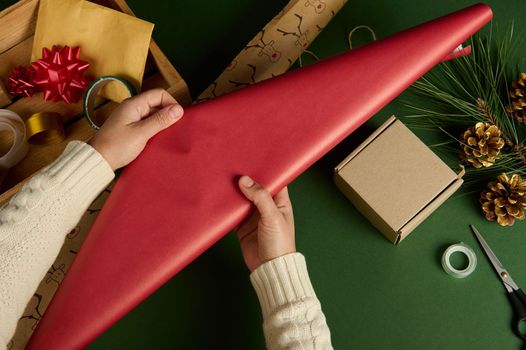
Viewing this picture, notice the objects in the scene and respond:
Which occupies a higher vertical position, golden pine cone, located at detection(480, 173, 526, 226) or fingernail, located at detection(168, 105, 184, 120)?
fingernail, located at detection(168, 105, 184, 120)

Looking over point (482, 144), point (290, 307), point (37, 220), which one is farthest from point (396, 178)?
point (37, 220)

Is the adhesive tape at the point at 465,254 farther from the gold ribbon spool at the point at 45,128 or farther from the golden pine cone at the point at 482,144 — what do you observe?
the gold ribbon spool at the point at 45,128

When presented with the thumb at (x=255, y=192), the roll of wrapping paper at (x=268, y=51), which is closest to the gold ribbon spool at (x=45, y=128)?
the roll of wrapping paper at (x=268, y=51)

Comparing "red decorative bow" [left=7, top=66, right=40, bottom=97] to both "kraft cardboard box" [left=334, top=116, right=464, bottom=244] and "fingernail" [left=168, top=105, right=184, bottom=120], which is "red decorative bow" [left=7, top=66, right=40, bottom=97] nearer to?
"fingernail" [left=168, top=105, right=184, bottom=120]

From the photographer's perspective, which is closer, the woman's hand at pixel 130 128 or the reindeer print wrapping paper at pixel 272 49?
the woman's hand at pixel 130 128

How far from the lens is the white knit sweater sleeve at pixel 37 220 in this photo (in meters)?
0.52

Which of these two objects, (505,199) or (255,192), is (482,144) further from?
(255,192)

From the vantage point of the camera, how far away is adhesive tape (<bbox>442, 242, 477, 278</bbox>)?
65 cm

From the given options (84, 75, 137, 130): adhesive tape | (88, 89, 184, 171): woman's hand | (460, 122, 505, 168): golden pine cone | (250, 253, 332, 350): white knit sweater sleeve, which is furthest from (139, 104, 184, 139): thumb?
(460, 122, 505, 168): golden pine cone

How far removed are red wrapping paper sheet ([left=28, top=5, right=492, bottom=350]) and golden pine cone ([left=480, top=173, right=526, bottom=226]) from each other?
0.75ft

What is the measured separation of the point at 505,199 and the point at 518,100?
0.51 feet

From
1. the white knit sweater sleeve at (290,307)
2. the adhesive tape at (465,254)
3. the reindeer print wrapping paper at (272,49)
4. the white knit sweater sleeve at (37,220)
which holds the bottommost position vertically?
the adhesive tape at (465,254)

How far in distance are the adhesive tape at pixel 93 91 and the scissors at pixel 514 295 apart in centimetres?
57

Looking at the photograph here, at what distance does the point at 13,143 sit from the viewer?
69cm
